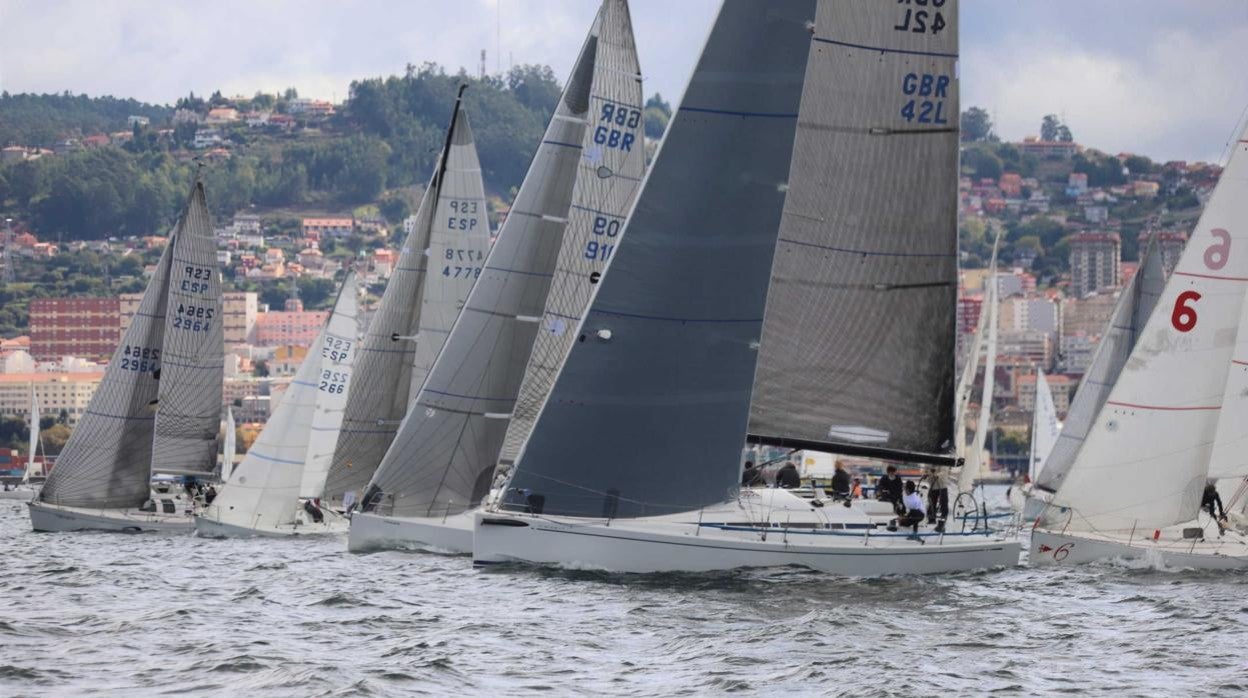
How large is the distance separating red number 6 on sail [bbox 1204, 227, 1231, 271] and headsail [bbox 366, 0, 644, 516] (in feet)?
20.7

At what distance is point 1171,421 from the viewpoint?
21828 mm

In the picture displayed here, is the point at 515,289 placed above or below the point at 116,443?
above

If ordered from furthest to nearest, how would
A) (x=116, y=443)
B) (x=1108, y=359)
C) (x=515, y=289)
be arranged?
(x=1108, y=359), (x=116, y=443), (x=515, y=289)

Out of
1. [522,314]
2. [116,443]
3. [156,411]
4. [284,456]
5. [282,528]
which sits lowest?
[282,528]

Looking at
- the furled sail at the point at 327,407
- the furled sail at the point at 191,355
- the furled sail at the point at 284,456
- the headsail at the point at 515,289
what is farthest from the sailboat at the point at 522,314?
the furled sail at the point at 191,355

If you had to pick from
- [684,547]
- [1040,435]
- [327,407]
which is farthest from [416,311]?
[1040,435]

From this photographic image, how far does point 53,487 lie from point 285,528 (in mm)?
4349

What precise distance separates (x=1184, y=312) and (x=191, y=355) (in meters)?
16.9

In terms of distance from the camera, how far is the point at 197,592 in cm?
1977

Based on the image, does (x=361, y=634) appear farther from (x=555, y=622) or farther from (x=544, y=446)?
(x=544, y=446)

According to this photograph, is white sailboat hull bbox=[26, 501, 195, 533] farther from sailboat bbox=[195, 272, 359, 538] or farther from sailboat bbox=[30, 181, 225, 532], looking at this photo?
sailboat bbox=[195, 272, 359, 538]

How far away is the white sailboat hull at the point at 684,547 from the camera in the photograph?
60.4 ft

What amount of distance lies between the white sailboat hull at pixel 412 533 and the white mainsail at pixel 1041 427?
2930cm

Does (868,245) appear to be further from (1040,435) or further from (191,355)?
(1040,435)
